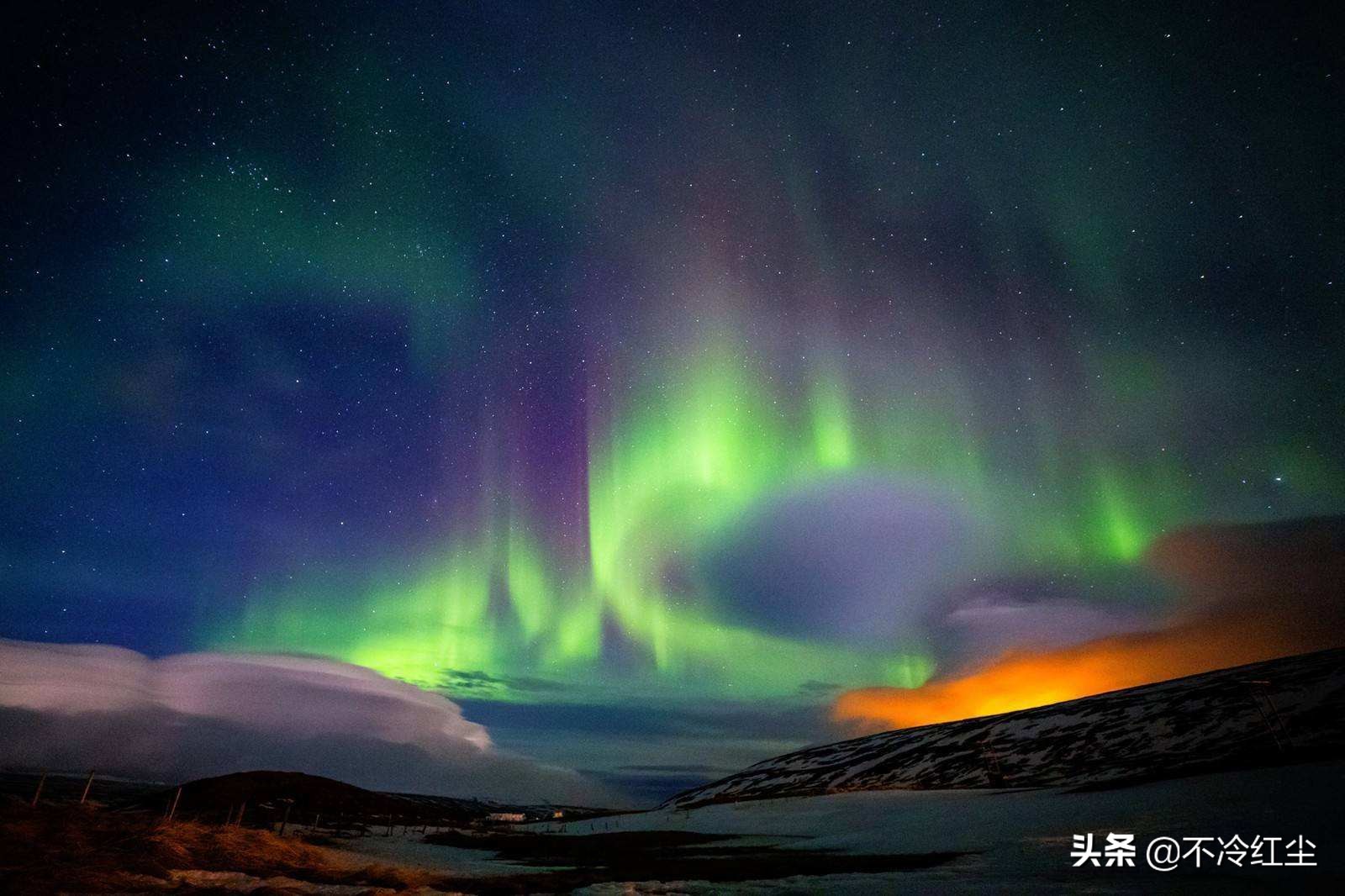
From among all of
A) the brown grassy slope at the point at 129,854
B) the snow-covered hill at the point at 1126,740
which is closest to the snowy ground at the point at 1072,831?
the snow-covered hill at the point at 1126,740

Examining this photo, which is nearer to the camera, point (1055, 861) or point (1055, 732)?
point (1055, 861)

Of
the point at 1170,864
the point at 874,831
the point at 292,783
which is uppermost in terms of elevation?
the point at 1170,864

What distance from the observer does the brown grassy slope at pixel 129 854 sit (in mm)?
17719

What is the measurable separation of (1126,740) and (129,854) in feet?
347

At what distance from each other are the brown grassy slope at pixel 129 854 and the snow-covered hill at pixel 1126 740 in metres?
57.2

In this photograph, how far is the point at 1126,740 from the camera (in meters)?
84.8

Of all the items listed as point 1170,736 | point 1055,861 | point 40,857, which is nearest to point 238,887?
point 40,857

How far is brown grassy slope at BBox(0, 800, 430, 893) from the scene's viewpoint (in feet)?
58.1

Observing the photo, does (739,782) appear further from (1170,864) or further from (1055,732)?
(1170,864)

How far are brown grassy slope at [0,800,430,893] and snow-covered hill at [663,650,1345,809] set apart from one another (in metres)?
57.2

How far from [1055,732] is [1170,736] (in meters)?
27.3

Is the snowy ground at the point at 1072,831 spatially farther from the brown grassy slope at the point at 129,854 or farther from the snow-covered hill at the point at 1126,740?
the brown grassy slope at the point at 129,854

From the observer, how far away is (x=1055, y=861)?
76.7 feet

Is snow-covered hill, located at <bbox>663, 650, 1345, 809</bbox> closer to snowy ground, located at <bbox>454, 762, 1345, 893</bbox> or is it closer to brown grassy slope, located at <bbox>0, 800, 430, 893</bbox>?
snowy ground, located at <bbox>454, 762, 1345, 893</bbox>
